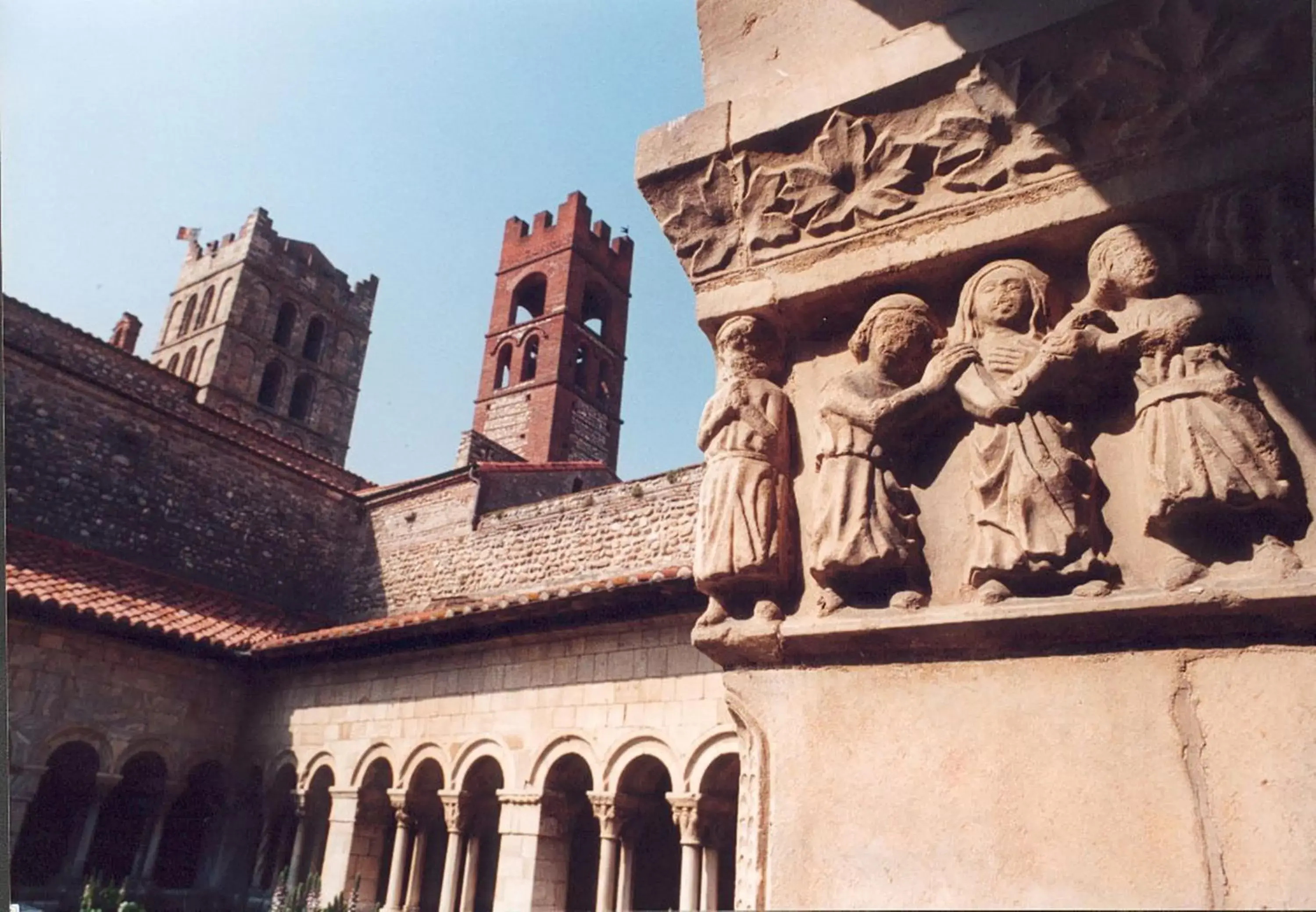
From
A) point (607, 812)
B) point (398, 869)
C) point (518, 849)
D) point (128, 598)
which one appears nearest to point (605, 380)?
point (128, 598)

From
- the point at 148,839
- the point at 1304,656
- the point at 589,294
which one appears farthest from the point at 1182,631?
the point at 589,294

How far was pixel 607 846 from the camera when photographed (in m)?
8.23

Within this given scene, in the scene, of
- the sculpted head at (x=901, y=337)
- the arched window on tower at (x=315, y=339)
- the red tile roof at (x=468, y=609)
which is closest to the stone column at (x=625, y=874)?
the red tile roof at (x=468, y=609)

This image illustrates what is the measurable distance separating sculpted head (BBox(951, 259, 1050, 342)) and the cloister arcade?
20.6ft

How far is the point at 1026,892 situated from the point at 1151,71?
1.37 m

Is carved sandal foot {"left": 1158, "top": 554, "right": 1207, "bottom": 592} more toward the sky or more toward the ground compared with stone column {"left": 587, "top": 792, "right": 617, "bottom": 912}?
more toward the sky

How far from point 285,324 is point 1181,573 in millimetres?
A: 35228

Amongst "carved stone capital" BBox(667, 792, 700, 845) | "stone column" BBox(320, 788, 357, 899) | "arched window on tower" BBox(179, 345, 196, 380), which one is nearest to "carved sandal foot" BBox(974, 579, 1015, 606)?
"carved stone capital" BBox(667, 792, 700, 845)

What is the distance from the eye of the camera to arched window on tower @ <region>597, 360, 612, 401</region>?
29.5 metres

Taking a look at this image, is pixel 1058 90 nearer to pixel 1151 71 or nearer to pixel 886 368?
pixel 1151 71

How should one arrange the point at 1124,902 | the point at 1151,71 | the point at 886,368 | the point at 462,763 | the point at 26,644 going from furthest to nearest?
1. the point at 26,644
2. the point at 462,763
3. the point at 886,368
4. the point at 1151,71
5. the point at 1124,902

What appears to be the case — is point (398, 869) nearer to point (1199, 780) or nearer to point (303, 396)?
point (1199, 780)

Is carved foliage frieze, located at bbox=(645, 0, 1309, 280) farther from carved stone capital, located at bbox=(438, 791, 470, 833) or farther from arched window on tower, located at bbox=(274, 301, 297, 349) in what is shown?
arched window on tower, located at bbox=(274, 301, 297, 349)

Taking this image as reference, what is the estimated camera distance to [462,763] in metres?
9.37
